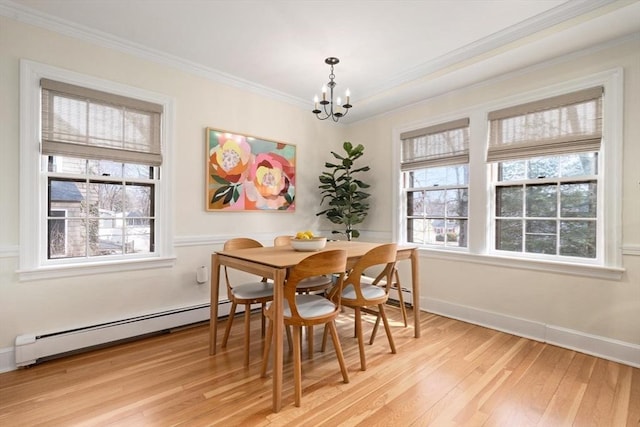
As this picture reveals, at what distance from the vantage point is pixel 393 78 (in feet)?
11.5

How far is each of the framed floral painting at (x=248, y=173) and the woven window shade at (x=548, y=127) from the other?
237cm

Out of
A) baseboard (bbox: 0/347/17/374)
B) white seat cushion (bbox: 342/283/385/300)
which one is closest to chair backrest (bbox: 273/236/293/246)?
white seat cushion (bbox: 342/283/385/300)

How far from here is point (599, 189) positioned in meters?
2.60

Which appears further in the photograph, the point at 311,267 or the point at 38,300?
the point at 38,300

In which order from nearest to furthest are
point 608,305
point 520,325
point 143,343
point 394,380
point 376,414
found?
point 376,414 → point 394,380 → point 608,305 → point 143,343 → point 520,325

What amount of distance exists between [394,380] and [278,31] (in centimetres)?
289

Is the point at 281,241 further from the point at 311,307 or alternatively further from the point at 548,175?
the point at 548,175

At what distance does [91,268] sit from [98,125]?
1245mm

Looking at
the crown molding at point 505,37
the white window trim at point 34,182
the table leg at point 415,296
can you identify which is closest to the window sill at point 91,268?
the white window trim at point 34,182

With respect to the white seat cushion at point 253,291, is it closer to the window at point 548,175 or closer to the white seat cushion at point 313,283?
the white seat cushion at point 313,283

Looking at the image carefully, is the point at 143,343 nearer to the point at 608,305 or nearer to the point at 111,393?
the point at 111,393

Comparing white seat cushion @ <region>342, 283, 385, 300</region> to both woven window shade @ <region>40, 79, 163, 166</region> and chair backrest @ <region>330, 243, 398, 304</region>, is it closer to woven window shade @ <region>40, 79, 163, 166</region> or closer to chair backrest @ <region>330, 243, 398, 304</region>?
chair backrest @ <region>330, 243, 398, 304</region>

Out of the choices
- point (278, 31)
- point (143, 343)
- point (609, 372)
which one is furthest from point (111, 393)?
point (609, 372)

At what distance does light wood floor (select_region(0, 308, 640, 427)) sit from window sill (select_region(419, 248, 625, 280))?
A: 67cm
